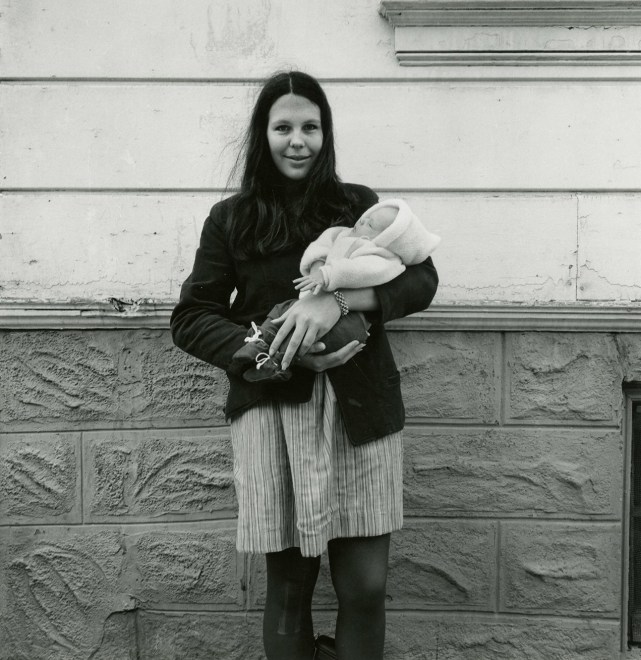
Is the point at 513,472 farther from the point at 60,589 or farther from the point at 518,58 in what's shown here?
the point at 60,589

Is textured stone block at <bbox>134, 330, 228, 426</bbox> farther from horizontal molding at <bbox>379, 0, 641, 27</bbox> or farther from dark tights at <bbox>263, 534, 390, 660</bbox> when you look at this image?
horizontal molding at <bbox>379, 0, 641, 27</bbox>

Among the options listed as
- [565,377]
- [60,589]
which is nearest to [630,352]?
[565,377]

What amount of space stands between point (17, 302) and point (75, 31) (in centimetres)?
107

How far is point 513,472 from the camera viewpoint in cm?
317

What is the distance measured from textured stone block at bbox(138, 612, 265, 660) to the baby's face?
5.92 ft

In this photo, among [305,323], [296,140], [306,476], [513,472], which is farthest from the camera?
[513,472]

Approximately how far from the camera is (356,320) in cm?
216

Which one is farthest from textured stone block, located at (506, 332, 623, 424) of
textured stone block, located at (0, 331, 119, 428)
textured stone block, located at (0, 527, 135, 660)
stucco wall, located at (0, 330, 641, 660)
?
textured stone block, located at (0, 527, 135, 660)

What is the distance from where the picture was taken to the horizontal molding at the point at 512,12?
3.04 meters

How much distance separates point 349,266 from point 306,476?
0.58 meters

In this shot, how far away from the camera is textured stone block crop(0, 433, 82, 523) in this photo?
10.5 feet

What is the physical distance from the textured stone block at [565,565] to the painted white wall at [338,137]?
0.91 metres

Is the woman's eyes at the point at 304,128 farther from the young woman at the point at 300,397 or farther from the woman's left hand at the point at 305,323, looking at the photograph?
the woman's left hand at the point at 305,323

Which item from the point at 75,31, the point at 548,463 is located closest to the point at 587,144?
the point at 548,463
